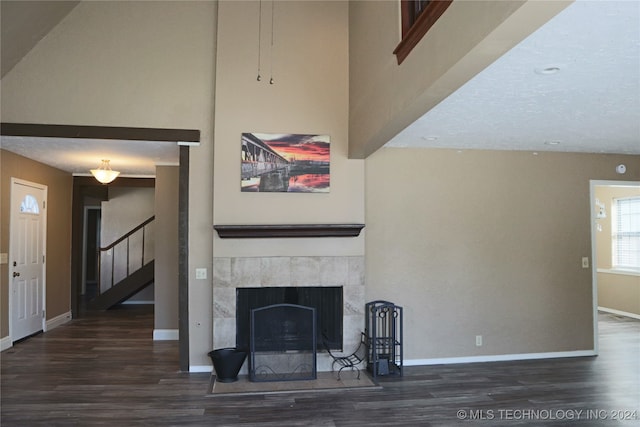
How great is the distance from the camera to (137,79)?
4898 millimetres

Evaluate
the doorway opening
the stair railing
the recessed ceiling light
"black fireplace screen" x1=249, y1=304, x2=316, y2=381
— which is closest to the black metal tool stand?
"black fireplace screen" x1=249, y1=304, x2=316, y2=381

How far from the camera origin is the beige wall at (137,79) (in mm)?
4789

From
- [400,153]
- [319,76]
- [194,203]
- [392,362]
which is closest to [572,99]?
[400,153]

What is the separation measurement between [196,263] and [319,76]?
254 centimetres

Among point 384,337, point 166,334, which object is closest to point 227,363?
point 384,337

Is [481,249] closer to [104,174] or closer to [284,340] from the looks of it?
[284,340]

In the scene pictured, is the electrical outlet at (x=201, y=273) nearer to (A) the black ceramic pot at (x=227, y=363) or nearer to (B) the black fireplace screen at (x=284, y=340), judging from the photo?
(B) the black fireplace screen at (x=284, y=340)

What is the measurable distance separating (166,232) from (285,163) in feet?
8.74

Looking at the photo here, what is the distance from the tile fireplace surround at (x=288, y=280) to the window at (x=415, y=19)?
242cm

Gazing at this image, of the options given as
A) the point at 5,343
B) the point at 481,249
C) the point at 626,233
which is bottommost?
the point at 5,343

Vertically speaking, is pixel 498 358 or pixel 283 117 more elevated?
pixel 283 117

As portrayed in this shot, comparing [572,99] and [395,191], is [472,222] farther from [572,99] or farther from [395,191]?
[572,99]

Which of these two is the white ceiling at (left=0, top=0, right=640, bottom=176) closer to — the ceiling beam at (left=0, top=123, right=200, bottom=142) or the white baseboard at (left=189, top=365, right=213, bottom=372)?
the ceiling beam at (left=0, top=123, right=200, bottom=142)

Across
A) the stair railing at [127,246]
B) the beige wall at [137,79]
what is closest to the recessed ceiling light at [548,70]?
the beige wall at [137,79]
